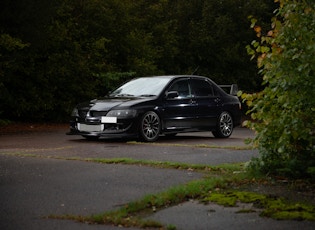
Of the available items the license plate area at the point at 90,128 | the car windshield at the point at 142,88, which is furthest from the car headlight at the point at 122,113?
the car windshield at the point at 142,88

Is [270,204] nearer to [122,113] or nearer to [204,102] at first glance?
[122,113]

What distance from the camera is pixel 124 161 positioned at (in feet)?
31.8

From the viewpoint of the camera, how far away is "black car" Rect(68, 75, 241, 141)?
43.9ft

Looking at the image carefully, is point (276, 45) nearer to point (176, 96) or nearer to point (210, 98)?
point (176, 96)

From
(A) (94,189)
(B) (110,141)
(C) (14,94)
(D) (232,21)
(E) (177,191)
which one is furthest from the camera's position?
(D) (232,21)

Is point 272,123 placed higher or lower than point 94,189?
higher

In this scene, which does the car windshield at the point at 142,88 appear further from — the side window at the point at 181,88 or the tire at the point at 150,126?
the tire at the point at 150,126

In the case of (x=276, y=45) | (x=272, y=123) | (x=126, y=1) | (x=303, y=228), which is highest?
(x=126, y=1)

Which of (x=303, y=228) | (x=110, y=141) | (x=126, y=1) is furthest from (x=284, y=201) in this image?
(x=126, y=1)

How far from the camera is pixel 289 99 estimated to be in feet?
24.0

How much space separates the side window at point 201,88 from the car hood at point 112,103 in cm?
175

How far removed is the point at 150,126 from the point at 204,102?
2136 mm

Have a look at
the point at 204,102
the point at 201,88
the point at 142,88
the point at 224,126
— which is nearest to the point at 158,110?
the point at 142,88

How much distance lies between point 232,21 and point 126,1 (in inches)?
384
